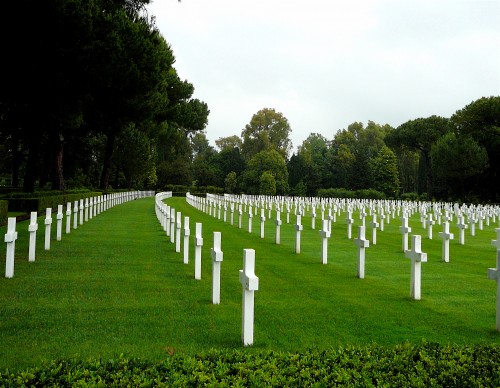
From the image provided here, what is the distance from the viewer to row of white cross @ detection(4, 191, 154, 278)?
938 centimetres

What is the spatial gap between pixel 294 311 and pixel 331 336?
50.1 inches

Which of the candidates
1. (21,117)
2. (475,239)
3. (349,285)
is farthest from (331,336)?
(21,117)

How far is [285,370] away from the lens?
407 centimetres

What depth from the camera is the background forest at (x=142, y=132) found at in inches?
645

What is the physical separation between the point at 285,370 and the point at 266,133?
94.8 metres

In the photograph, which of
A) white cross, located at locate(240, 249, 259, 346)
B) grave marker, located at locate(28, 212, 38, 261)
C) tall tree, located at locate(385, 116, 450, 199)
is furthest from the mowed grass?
tall tree, located at locate(385, 116, 450, 199)

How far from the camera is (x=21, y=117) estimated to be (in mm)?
27125

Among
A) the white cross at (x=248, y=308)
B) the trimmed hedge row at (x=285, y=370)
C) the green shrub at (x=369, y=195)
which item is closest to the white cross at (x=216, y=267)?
the white cross at (x=248, y=308)

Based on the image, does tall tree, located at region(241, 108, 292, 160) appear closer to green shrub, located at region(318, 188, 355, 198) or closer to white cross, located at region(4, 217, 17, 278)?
green shrub, located at region(318, 188, 355, 198)

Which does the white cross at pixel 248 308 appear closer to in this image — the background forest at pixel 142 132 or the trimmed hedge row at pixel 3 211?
the background forest at pixel 142 132

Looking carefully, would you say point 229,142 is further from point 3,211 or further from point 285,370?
point 285,370

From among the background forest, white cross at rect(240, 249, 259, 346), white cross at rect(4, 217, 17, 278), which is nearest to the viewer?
white cross at rect(240, 249, 259, 346)

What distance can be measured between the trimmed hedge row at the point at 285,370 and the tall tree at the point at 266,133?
9323 centimetres

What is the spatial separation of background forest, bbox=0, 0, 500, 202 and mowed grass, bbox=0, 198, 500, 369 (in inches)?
248
